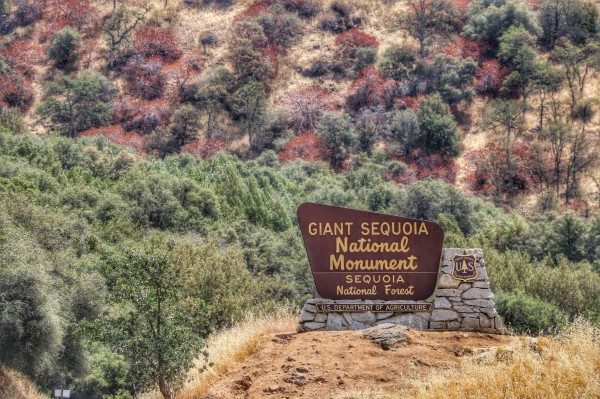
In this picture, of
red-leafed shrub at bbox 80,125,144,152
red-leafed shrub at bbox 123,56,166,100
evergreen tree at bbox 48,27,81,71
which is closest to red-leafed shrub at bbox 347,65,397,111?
red-leafed shrub at bbox 123,56,166,100

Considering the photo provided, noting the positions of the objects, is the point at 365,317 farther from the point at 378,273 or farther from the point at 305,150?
the point at 305,150

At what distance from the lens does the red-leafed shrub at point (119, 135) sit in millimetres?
68000

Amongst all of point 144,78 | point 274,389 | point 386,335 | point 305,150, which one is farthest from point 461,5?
point 274,389

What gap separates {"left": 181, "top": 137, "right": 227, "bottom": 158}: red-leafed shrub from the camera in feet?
222

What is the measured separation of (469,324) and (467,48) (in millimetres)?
62736

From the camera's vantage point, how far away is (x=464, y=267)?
17.6 metres

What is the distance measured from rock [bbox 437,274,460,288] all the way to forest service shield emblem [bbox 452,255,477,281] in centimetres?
8

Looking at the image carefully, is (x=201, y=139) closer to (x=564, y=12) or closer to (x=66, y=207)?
(x=66, y=207)

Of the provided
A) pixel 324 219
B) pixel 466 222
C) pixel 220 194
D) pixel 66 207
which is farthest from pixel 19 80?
pixel 324 219

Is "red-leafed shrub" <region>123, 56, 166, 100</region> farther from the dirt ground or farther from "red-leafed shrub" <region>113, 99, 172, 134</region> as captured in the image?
the dirt ground

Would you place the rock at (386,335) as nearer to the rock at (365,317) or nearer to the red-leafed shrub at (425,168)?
the rock at (365,317)

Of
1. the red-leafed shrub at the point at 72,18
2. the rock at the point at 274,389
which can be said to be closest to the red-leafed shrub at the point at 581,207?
the red-leafed shrub at the point at 72,18

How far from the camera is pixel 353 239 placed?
1792cm

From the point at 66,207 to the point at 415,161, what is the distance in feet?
97.0
